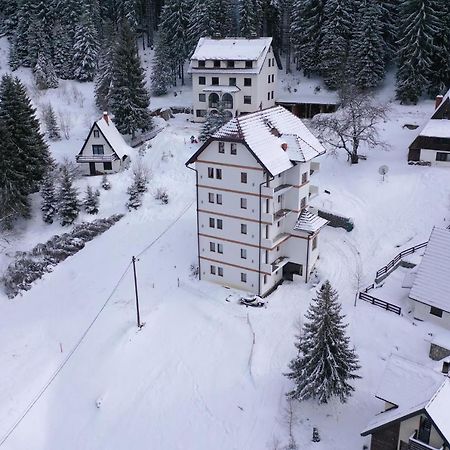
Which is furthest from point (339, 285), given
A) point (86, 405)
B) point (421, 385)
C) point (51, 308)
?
point (51, 308)

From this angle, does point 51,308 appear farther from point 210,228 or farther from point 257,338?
point 257,338

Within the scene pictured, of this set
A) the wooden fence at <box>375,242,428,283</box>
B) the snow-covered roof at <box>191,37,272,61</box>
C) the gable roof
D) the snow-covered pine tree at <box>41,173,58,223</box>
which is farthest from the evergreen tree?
the wooden fence at <box>375,242,428,283</box>

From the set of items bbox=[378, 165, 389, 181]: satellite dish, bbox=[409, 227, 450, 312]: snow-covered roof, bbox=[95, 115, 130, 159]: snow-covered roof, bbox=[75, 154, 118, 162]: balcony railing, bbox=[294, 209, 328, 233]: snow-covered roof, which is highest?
bbox=[95, 115, 130, 159]: snow-covered roof

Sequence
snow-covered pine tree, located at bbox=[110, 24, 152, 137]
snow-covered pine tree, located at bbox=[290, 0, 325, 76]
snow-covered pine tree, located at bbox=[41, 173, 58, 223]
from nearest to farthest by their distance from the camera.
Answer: snow-covered pine tree, located at bbox=[41, 173, 58, 223]
snow-covered pine tree, located at bbox=[110, 24, 152, 137]
snow-covered pine tree, located at bbox=[290, 0, 325, 76]

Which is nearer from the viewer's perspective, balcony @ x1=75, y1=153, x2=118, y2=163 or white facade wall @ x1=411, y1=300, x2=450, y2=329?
white facade wall @ x1=411, y1=300, x2=450, y2=329

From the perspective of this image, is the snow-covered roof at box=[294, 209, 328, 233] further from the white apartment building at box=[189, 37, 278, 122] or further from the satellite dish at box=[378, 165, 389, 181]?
the white apartment building at box=[189, 37, 278, 122]

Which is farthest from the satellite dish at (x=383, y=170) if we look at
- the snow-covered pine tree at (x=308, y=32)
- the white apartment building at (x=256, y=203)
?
the snow-covered pine tree at (x=308, y=32)
